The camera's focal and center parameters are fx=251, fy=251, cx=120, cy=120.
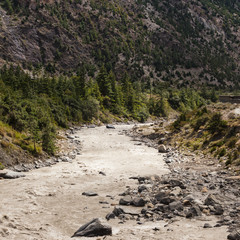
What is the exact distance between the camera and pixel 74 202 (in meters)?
17.1

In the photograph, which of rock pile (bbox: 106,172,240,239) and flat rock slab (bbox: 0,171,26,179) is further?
flat rock slab (bbox: 0,171,26,179)

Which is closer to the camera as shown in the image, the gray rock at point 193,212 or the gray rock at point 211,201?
the gray rock at point 193,212

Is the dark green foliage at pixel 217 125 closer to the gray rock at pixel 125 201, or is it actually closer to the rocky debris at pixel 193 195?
the rocky debris at pixel 193 195

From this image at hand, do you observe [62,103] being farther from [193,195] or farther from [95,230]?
[95,230]

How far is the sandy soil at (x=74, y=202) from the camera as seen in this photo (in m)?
12.0

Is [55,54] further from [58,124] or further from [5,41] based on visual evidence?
[58,124]

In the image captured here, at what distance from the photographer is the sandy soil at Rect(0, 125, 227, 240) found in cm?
1200

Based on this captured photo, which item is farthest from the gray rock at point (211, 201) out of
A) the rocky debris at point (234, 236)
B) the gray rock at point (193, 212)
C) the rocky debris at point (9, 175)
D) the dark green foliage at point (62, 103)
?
the dark green foliage at point (62, 103)

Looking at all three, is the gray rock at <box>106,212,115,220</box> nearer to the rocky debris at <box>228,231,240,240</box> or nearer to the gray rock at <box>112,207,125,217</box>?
the gray rock at <box>112,207,125,217</box>

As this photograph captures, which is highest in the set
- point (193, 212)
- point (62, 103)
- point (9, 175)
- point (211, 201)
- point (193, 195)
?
point (211, 201)

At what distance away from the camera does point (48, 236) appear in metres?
12.1

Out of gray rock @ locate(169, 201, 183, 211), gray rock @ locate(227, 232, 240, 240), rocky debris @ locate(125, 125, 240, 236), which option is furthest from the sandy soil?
gray rock @ locate(169, 201, 183, 211)

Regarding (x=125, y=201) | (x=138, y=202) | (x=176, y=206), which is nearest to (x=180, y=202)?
(x=176, y=206)

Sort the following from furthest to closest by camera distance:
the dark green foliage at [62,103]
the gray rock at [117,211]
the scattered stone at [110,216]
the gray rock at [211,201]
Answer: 1. the dark green foliage at [62,103]
2. the gray rock at [211,201]
3. the gray rock at [117,211]
4. the scattered stone at [110,216]
